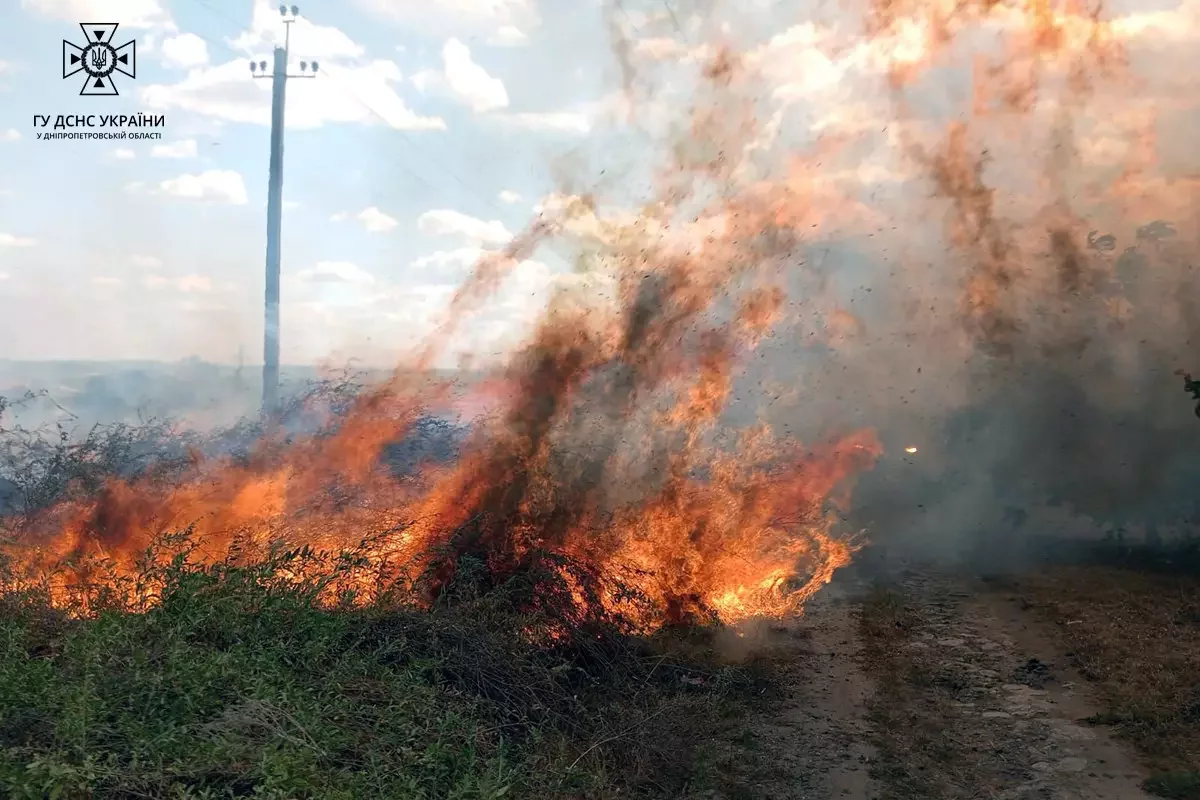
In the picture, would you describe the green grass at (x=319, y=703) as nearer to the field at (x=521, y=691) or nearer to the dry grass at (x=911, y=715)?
the field at (x=521, y=691)

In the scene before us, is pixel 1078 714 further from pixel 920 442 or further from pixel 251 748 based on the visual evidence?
pixel 920 442

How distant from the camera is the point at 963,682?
39.7 feet

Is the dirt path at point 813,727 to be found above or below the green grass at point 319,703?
below

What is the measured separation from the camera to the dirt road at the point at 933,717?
29.6 feet

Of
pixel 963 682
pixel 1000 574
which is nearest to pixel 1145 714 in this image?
pixel 963 682

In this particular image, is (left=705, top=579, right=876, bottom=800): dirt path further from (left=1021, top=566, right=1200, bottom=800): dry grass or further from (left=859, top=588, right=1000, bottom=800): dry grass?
(left=1021, top=566, right=1200, bottom=800): dry grass

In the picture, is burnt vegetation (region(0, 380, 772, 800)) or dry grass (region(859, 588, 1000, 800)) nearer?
burnt vegetation (region(0, 380, 772, 800))

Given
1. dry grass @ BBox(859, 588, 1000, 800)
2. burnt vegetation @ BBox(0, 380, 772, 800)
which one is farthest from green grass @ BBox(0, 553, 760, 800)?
dry grass @ BBox(859, 588, 1000, 800)

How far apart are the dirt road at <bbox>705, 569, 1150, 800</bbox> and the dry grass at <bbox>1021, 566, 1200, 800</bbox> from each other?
1.02 ft

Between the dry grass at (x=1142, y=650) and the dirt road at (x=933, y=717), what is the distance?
31 cm

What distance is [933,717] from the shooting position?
10.8 metres

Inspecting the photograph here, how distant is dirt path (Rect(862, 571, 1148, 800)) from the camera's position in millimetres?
9016

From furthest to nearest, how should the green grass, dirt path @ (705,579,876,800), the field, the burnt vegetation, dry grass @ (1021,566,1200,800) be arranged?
1. dry grass @ (1021,566,1200,800)
2. dirt path @ (705,579,876,800)
3. the field
4. the burnt vegetation
5. the green grass

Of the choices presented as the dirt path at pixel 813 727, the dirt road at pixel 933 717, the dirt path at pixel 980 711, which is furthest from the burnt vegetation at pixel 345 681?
the dirt path at pixel 980 711
